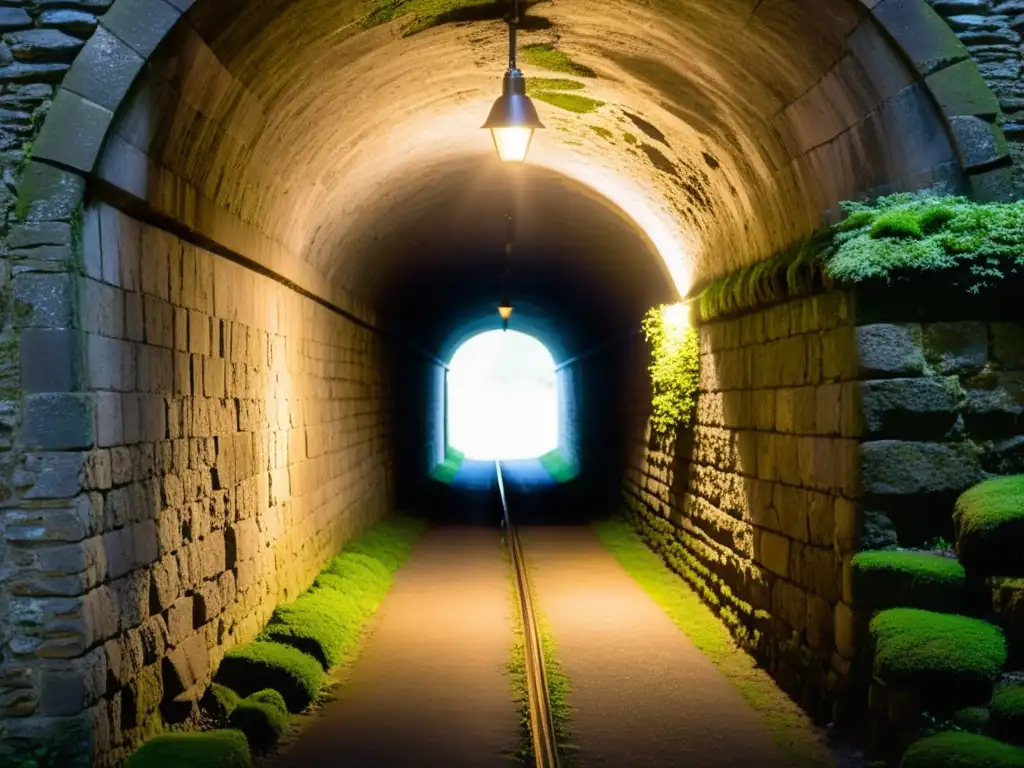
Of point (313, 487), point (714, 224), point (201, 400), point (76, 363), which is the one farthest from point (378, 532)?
point (76, 363)

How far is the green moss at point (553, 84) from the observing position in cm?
971

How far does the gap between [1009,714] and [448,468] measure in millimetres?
27317

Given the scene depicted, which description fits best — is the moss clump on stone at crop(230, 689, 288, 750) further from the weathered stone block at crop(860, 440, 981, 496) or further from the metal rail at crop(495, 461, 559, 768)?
the weathered stone block at crop(860, 440, 981, 496)

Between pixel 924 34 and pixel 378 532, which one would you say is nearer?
pixel 924 34

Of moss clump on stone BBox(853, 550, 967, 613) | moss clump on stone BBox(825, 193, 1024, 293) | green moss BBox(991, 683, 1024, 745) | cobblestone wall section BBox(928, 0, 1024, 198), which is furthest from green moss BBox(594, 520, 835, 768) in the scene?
cobblestone wall section BBox(928, 0, 1024, 198)

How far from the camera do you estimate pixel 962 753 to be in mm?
4621

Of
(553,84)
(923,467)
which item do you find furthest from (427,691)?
(553,84)

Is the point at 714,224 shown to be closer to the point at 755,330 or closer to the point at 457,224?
the point at 755,330

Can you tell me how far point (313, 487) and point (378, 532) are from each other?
174 inches

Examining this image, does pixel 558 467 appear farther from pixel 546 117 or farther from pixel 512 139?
pixel 512 139

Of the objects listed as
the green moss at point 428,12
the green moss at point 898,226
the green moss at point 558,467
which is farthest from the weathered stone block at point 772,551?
the green moss at point 558,467

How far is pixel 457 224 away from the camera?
50.1 feet

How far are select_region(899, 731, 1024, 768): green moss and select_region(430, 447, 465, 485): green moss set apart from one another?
22408 millimetres

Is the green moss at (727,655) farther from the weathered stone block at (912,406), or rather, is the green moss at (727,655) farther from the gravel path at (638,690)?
the weathered stone block at (912,406)
